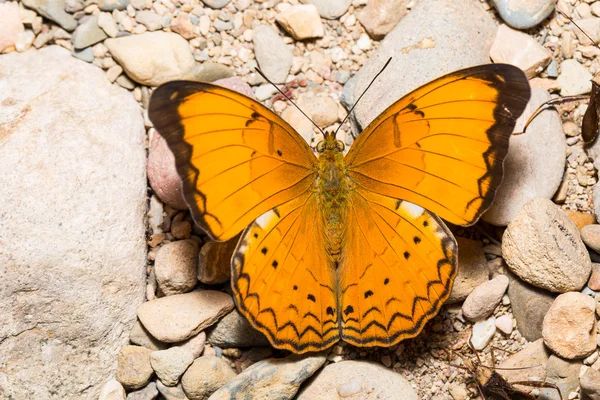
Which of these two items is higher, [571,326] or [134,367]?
[571,326]

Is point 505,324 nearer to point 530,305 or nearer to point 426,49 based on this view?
point 530,305

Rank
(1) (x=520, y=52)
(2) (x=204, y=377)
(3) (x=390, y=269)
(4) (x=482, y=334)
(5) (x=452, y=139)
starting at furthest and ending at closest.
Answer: (1) (x=520, y=52) < (4) (x=482, y=334) < (2) (x=204, y=377) < (3) (x=390, y=269) < (5) (x=452, y=139)

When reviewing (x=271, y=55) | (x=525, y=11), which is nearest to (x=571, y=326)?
(x=525, y=11)

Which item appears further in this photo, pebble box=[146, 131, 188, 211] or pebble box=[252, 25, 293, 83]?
pebble box=[252, 25, 293, 83]

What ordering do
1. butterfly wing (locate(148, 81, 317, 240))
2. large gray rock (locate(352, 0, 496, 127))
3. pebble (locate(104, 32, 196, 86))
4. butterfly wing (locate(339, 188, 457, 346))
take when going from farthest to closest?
pebble (locate(104, 32, 196, 86))
large gray rock (locate(352, 0, 496, 127))
butterfly wing (locate(339, 188, 457, 346))
butterfly wing (locate(148, 81, 317, 240))

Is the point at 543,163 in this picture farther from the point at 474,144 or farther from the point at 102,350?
the point at 102,350

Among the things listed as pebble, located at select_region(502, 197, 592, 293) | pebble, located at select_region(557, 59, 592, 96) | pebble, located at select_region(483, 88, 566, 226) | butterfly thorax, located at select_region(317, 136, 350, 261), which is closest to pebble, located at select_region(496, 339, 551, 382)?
pebble, located at select_region(502, 197, 592, 293)

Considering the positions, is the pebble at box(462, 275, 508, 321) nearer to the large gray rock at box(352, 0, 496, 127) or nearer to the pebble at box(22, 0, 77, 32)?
the large gray rock at box(352, 0, 496, 127)
